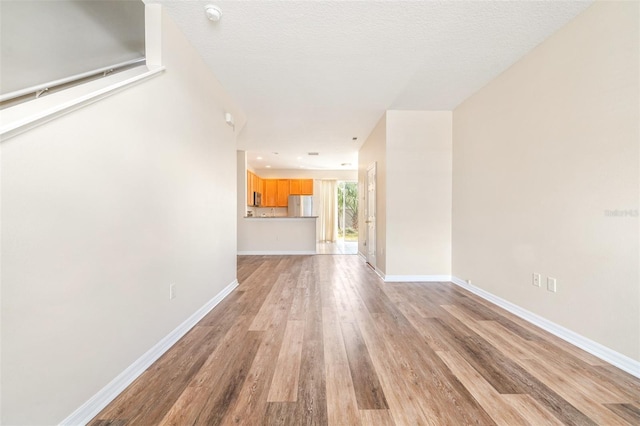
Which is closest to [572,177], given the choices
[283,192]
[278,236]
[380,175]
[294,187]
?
[380,175]

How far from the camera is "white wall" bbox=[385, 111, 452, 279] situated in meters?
3.71

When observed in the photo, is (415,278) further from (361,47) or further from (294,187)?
(294,187)

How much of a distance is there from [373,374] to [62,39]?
3889 millimetres

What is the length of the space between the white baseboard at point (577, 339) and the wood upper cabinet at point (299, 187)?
6.32 m

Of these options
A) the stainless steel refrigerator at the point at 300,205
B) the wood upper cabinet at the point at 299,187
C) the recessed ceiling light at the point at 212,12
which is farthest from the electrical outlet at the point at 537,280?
the wood upper cabinet at the point at 299,187

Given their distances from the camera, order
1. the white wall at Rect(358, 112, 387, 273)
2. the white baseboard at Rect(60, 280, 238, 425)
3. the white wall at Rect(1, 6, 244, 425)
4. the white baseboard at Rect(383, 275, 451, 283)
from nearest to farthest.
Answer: the white wall at Rect(1, 6, 244, 425) → the white baseboard at Rect(60, 280, 238, 425) → the white baseboard at Rect(383, 275, 451, 283) → the white wall at Rect(358, 112, 387, 273)

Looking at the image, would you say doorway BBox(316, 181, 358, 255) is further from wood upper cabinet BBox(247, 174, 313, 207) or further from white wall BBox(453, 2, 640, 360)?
white wall BBox(453, 2, 640, 360)

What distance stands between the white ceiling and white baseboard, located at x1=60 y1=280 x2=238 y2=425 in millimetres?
2583

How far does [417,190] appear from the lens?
373cm

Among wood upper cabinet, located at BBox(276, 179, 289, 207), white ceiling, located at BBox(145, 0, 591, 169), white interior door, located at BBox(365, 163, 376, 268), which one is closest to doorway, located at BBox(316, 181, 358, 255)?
wood upper cabinet, located at BBox(276, 179, 289, 207)

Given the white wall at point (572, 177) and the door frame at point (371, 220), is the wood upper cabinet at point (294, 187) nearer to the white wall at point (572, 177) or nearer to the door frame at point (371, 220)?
the door frame at point (371, 220)

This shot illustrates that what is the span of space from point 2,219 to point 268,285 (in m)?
2.88

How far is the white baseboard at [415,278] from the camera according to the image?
145 inches

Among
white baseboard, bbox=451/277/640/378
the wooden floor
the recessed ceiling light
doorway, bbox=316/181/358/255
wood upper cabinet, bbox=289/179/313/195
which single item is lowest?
the wooden floor
